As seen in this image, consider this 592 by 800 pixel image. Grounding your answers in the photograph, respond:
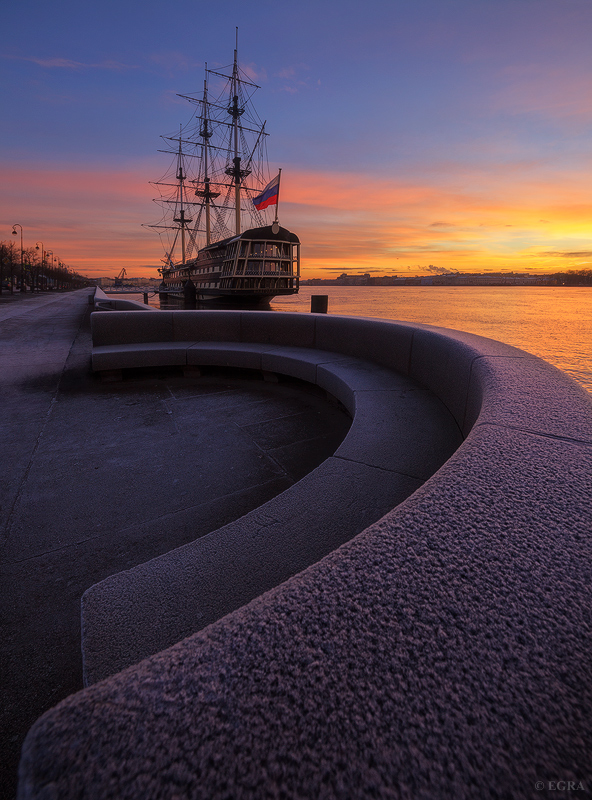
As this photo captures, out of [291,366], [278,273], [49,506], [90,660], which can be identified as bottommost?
[49,506]

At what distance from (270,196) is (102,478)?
89.8 ft

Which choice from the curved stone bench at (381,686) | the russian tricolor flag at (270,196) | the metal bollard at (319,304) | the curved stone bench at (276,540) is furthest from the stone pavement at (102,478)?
the russian tricolor flag at (270,196)

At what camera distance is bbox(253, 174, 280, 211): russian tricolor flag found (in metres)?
25.4

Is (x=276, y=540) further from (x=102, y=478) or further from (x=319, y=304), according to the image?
(x=319, y=304)

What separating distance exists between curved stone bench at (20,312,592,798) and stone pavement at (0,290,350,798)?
47.2 inches

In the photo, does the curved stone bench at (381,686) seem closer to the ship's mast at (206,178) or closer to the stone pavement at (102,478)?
the stone pavement at (102,478)

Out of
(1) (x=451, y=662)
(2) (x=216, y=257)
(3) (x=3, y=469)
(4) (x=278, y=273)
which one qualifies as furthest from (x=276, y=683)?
(2) (x=216, y=257)

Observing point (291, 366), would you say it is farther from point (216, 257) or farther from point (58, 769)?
point (216, 257)

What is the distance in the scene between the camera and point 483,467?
127 centimetres

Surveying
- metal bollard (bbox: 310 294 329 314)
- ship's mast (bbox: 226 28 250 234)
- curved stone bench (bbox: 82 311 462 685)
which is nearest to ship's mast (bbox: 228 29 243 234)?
ship's mast (bbox: 226 28 250 234)

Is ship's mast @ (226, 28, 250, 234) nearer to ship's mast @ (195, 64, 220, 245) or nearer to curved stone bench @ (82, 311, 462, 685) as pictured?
ship's mast @ (195, 64, 220, 245)

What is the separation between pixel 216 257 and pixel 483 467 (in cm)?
4255

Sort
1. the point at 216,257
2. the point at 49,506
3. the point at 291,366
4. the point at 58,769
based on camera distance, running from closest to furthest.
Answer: the point at 58,769 → the point at 49,506 → the point at 291,366 → the point at 216,257

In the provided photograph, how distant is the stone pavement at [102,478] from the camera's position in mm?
1753
